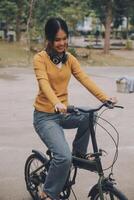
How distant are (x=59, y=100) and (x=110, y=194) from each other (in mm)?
910

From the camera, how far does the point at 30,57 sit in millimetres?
24266

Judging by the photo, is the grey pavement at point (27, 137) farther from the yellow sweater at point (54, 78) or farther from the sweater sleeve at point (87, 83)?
the sweater sleeve at point (87, 83)

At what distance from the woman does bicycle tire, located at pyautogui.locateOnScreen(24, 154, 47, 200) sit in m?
0.37

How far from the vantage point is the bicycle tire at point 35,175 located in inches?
200

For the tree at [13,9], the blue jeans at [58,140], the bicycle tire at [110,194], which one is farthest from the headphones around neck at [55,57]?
the tree at [13,9]

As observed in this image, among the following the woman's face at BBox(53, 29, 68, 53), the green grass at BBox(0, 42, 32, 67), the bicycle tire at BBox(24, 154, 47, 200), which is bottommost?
the green grass at BBox(0, 42, 32, 67)

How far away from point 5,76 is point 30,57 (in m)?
6.02

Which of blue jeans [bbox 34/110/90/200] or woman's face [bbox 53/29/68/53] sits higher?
woman's face [bbox 53/29/68/53]

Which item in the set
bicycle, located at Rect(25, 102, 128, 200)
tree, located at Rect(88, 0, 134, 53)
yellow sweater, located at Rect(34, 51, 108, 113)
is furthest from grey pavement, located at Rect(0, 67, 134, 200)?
tree, located at Rect(88, 0, 134, 53)

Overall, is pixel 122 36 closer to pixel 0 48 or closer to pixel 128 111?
pixel 0 48

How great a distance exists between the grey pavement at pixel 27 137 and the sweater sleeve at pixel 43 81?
1589mm

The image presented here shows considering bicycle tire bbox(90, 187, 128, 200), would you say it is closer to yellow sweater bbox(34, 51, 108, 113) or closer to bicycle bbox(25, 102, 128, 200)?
bicycle bbox(25, 102, 128, 200)

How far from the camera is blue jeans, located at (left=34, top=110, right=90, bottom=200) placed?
4457 millimetres

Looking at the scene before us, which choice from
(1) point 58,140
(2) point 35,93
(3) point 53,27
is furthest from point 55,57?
(2) point 35,93
